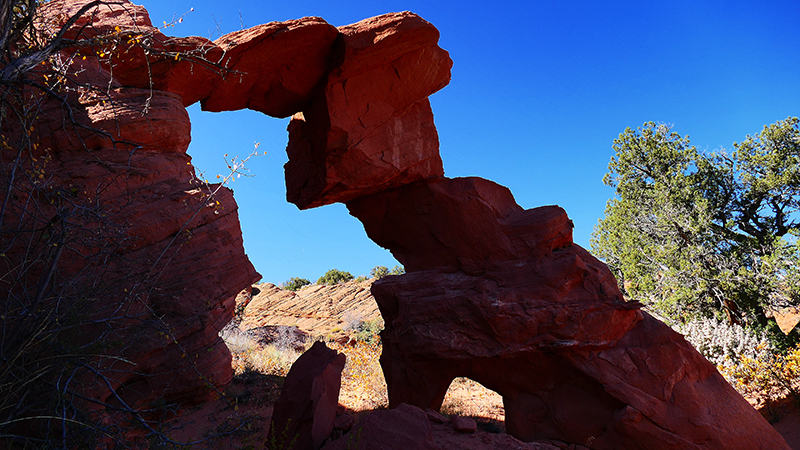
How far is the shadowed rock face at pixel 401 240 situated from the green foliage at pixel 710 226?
7531 millimetres

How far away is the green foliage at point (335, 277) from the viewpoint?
38188 mm

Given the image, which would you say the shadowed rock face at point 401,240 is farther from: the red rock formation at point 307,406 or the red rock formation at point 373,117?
the red rock formation at point 307,406

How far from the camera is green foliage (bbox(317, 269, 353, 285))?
→ 38.2m

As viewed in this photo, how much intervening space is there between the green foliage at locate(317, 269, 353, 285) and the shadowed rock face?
28362 millimetres

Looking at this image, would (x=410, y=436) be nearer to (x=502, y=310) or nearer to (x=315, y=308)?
(x=502, y=310)

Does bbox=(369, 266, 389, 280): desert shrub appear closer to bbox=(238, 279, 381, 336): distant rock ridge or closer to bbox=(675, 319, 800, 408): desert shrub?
bbox=(238, 279, 381, 336): distant rock ridge

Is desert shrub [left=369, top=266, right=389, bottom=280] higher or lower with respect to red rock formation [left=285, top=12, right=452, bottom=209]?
higher

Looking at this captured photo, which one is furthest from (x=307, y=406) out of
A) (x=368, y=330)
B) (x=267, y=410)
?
(x=368, y=330)

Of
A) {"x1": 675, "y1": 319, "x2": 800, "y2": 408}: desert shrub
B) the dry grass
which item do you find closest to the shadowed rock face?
the dry grass

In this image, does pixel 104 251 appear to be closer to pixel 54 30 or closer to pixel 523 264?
pixel 54 30

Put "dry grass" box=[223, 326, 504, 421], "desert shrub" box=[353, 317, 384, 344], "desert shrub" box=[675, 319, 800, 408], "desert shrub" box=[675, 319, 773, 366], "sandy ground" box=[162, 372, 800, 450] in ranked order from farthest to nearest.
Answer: "desert shrub" box=[353, 317, 384, 344] < "desert shrub" box=[675, 319, 773, 366] < "dry grass" box=[223, 326, 504, 421] < "desert shrub" box=[675, 319, 800, 408] < "sandy ground" box=[162, 372, 800, 450]

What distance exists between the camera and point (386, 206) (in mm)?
10430

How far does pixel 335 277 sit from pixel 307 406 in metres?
32.6

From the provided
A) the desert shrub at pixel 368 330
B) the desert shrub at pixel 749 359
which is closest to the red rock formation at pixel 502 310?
the desert shrub at pixel 749 359
